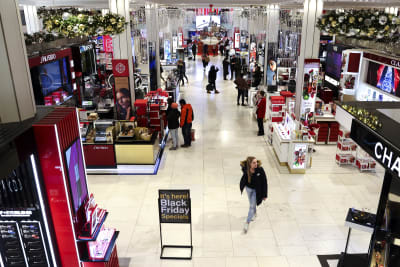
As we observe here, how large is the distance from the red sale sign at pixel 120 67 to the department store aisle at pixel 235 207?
2.60 meters

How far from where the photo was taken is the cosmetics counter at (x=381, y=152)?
12.1 feet

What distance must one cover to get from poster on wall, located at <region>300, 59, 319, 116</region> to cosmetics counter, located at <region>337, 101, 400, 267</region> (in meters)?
5.29

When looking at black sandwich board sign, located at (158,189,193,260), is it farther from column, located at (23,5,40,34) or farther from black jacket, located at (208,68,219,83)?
column, located at (23,5,40,34)

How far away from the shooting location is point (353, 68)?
12.5 m

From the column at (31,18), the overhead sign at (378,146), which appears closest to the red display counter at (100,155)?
the overhead sign at (378,146)

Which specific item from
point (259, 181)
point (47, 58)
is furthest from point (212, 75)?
point (259, 181)

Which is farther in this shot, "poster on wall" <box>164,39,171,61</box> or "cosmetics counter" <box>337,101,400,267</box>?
"poster on wall" <box>164,39,171,61</box>

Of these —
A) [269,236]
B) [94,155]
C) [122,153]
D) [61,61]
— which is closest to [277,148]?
[269,236]

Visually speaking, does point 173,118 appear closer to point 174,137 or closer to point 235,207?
point 174,137

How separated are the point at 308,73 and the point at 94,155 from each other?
21.0ft

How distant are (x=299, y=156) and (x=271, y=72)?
31.4 ft

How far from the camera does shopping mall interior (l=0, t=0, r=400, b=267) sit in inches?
148

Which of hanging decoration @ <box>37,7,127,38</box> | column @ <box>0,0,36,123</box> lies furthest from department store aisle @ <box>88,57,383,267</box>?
hanging decoration @ <box>37,7,127,38</box>

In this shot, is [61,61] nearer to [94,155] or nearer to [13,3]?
[94,155]
